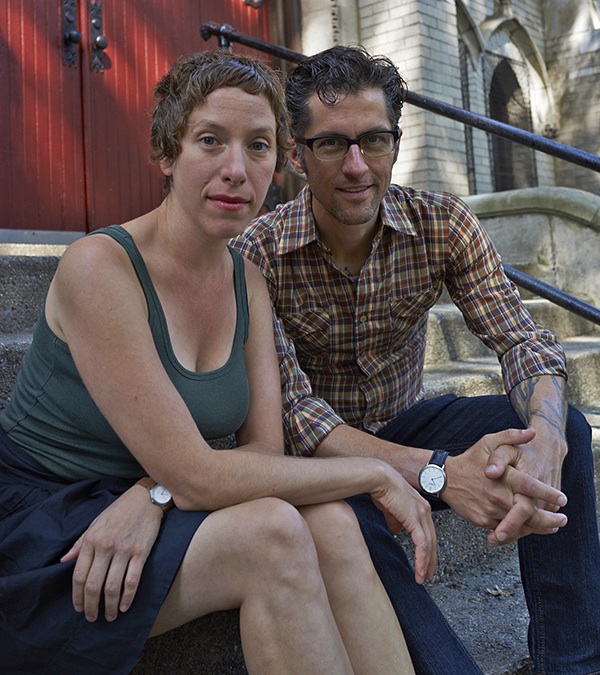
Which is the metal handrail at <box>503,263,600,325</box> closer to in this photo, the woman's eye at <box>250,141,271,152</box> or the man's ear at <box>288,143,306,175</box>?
the man's ear at <box>288,143,306,175</box>

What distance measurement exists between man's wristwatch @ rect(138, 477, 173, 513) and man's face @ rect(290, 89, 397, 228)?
846 mm

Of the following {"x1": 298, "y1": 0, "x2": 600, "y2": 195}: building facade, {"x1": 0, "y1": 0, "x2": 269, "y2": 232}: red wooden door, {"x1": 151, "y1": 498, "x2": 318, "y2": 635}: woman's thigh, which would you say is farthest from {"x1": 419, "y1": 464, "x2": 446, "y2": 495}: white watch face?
{"x1": 298, "y1": 0, "x2": 600, "y2": 195}: building facade

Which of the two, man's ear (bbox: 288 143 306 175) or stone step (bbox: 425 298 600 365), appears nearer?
man's ear (bbox: 288 143 306 175)

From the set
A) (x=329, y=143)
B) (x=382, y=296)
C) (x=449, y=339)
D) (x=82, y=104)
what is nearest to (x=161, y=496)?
(x=382, y=296)

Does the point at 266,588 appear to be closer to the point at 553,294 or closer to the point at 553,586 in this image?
the point at 553,586

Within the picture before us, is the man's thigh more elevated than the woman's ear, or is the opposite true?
the woman's ear

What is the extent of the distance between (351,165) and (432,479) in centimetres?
75

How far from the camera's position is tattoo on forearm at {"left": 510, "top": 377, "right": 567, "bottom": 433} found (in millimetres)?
1733

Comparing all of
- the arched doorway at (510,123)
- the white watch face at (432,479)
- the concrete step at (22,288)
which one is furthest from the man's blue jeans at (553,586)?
the arched doorway at (510,123)

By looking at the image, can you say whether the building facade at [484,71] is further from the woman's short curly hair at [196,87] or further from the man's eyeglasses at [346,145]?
the woman's short curly hair at [196,87]

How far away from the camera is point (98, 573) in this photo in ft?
3.87

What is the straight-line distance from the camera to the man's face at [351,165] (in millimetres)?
1838

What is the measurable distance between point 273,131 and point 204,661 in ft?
3.47

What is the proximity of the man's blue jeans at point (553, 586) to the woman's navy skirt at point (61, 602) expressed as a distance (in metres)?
0.50
